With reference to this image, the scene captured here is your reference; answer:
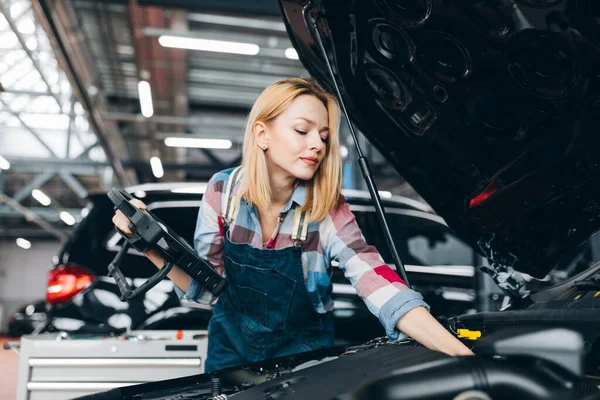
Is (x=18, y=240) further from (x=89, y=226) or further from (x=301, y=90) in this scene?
(x=301, y=90)

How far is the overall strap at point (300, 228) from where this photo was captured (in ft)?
4.44

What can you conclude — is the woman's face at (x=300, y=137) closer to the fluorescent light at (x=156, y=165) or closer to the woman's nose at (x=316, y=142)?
the woman's nose at (x=316, y=142)

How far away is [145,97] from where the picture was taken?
5992mm

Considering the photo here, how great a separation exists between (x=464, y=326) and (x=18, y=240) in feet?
57.4

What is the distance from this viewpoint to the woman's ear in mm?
1377

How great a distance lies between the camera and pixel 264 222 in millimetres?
1442

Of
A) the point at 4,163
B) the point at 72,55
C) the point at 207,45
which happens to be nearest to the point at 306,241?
the point at 207,45

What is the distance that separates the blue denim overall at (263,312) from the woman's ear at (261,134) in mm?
262

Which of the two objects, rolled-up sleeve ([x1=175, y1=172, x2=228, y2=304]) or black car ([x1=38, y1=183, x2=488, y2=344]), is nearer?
rolled-up sleeve ([x1=175, y1=172, x2=228, y2=304])

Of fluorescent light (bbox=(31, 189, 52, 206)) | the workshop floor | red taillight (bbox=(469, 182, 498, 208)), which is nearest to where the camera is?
red taillight (bbox=(469, 182, 498, 208))

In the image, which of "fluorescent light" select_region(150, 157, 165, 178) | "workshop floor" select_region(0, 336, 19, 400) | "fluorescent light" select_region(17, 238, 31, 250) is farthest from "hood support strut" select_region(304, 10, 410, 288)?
"fluorescent light" select_region(17, 238, 31, 250)

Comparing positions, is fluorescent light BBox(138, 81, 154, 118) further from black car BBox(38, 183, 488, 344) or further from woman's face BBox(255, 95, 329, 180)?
woman's face BBox(255, 95, 329, 180)

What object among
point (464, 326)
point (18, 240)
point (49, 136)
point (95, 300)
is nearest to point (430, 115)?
point (464, 326)

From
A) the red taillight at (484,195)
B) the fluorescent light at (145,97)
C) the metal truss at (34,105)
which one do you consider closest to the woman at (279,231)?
Answer: the red taillight at (484,195)
